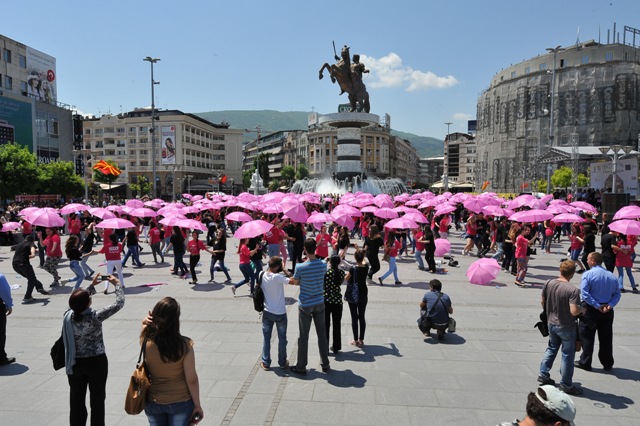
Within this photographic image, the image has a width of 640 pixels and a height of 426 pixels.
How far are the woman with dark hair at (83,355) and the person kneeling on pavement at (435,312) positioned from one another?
5.41 meters

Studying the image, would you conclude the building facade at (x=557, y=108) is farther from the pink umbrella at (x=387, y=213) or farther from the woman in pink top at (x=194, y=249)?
the woman in pink top at (x=194, y=249)

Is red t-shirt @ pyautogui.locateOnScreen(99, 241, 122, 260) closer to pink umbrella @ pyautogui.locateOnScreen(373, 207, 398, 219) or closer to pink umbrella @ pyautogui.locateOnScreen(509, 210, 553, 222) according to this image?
pink umbrella @ pyautogui.locateOnScreen(373, 207, 398, 219)

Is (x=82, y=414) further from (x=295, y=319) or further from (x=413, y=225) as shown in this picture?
(x=413, y=225)

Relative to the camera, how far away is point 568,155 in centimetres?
3678

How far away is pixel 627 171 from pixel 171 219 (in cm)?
3190

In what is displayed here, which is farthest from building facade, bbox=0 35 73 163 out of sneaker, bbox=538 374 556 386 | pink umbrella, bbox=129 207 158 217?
sneaker, bbox=538 374 556 386

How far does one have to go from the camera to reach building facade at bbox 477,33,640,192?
2131 inches

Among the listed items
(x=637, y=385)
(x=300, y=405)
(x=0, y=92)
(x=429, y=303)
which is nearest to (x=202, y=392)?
(x=300, y=405)

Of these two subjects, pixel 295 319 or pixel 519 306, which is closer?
pixel 295 319

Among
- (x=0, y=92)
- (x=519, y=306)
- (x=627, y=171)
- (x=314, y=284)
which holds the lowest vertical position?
(x=519, y=306)

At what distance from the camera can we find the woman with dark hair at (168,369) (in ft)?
12.0

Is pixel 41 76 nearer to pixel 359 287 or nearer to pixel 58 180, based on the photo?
pixel 58 180

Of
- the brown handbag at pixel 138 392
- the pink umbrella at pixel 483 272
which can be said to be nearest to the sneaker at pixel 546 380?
the pink umbrella at pixel 483 272

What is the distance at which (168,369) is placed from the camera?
12.0ft
